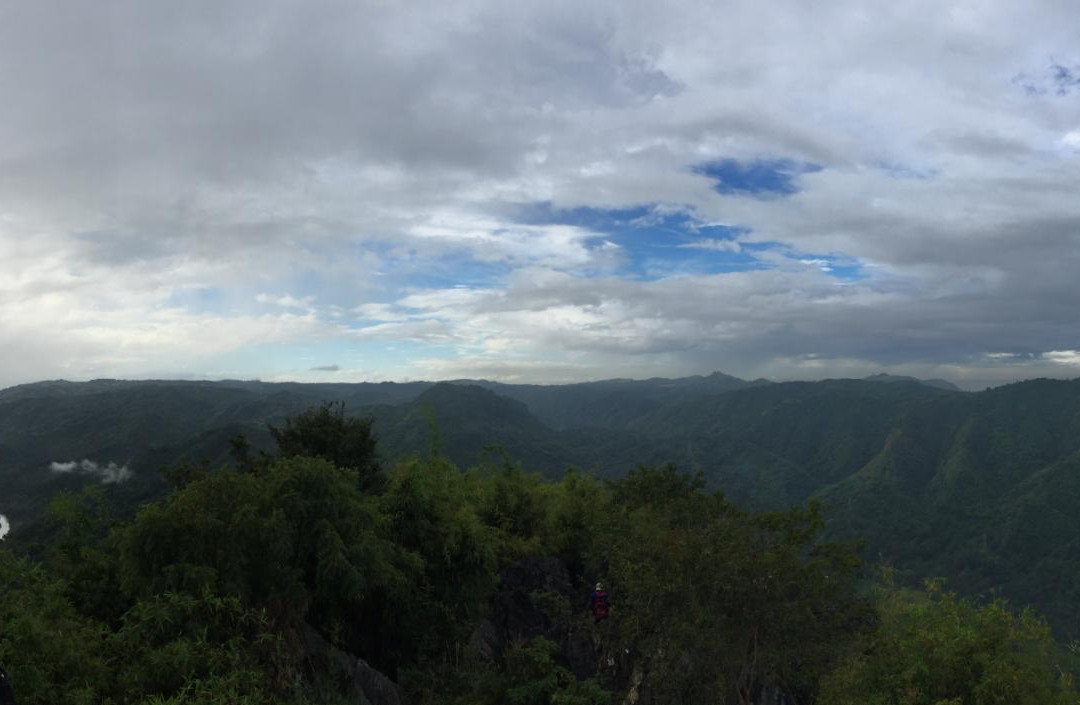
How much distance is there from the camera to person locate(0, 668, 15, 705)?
328 inches

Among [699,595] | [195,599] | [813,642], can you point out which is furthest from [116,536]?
[813,642]

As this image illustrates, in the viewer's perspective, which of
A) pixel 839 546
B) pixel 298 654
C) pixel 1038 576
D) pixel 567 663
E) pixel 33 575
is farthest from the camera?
pixel 1038 576

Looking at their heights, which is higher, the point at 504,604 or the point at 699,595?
the point at 699,595

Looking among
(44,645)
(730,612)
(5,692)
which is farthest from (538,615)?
(5,692)

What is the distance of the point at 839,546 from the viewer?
17000mm

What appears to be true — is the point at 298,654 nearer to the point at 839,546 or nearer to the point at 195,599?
the point at 195,599

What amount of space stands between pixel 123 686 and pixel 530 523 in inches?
740

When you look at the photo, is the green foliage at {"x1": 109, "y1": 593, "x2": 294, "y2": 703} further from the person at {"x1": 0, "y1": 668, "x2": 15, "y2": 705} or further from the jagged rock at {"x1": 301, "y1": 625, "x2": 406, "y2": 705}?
the jagged rock at {"x1": 301, "y1": 625, "x2": 406, "y2": 705}

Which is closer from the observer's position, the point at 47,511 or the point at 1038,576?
the point at 47,511

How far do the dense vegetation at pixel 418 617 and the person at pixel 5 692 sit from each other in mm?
569

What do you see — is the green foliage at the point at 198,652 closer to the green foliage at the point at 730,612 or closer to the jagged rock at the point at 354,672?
the jagged rock at the point at 354,672

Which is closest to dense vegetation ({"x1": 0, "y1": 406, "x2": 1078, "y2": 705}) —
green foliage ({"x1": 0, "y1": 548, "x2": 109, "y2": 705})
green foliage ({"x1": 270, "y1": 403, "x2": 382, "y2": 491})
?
green foliage ({"x1": 0, "y1": 548, "x2": 109, "y2": 705})

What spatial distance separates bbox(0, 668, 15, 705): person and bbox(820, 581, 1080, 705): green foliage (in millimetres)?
12413

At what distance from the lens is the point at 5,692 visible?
8398 millimetres
